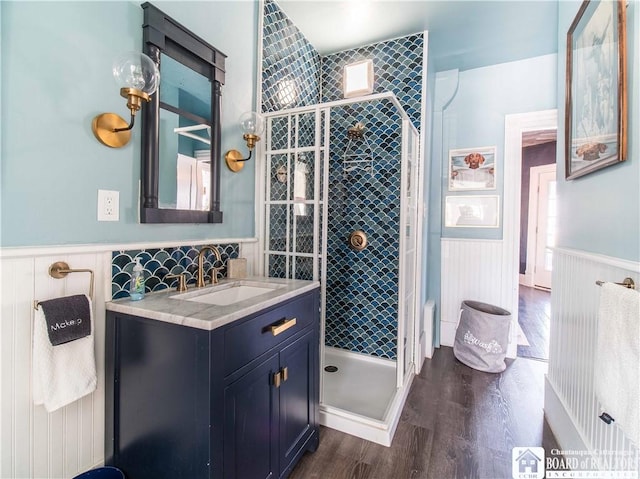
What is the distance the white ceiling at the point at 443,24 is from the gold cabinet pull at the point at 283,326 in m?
2.18

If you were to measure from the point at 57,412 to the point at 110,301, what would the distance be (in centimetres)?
40

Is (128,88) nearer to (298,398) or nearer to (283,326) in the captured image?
(283,326)

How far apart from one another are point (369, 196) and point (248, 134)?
3.97 feet

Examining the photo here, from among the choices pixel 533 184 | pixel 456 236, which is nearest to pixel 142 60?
pixel 456 236

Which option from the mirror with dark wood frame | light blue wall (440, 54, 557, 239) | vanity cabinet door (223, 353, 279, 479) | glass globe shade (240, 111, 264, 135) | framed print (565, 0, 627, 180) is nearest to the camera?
vanity cabinet door (223, 353, 279, 479)

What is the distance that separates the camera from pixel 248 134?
175 cm

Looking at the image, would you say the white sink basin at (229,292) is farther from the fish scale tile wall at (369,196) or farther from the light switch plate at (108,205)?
the fish scale tile wall at (369,196)

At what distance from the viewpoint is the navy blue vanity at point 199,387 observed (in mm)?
963

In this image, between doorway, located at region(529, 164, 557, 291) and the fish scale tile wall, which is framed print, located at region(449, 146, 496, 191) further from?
doorway, located at region(529, 164, 557, 291)

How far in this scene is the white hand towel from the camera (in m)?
0.98

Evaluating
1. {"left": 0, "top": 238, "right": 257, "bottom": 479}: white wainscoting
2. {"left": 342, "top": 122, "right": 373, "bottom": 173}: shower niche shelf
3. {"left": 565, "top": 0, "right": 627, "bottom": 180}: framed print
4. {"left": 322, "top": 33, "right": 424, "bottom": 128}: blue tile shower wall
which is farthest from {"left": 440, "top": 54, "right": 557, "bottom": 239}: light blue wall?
{"left": 0, "top": 238, "right": 257, "bottom": 479}: white wainscoting

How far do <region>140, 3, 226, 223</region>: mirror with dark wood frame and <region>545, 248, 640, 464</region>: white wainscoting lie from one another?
1.81 meters

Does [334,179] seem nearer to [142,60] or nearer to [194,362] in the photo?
[142,60]

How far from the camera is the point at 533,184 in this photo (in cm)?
557
